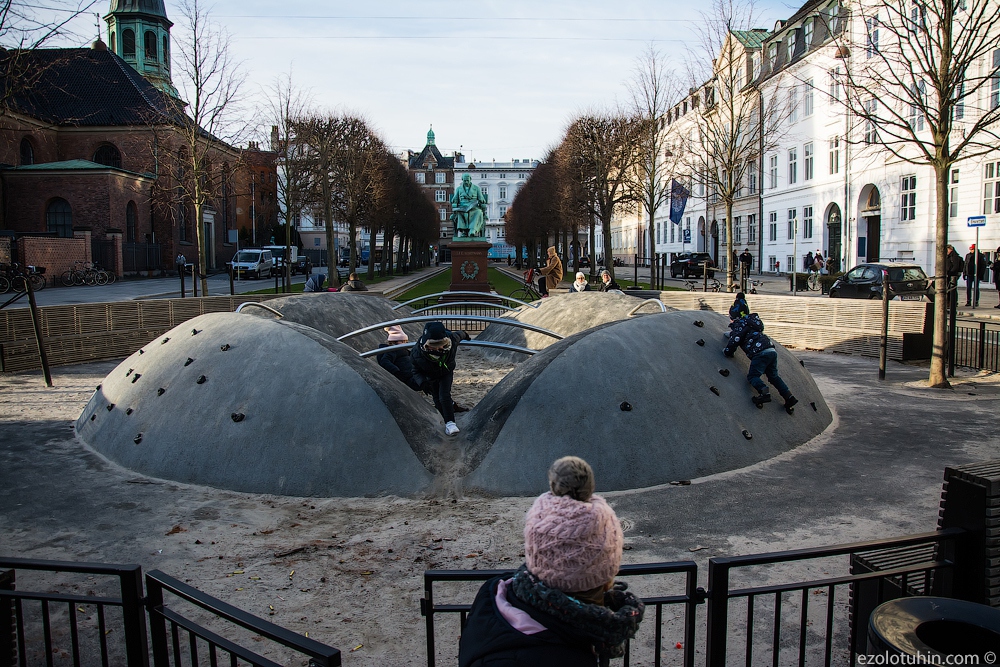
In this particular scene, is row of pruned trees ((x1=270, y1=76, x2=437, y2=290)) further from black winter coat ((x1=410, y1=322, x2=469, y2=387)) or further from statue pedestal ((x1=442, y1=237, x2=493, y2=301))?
black winter coat ((x1=410, y1=322, x2=469, y2=387))

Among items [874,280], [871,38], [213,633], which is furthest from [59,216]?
[213,633]

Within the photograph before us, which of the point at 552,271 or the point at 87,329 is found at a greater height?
the point at 552,271

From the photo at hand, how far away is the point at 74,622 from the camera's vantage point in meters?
3.49

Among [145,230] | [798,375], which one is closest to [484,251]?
[798,375]

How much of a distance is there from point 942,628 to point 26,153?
57.8 metres

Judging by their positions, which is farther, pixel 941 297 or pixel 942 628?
pixel 941 297

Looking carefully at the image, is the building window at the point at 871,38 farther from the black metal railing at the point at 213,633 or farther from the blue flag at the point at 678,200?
the blue flag at the point at 678,200

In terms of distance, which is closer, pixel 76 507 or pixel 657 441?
pixel 76 507

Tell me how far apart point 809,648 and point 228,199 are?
69095 millimetres

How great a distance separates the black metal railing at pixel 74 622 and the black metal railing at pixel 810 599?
8.53 feet

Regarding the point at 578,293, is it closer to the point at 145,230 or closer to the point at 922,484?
the point at 922,484

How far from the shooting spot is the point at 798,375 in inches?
407

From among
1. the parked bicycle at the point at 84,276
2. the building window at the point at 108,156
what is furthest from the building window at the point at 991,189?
the building window at the point at 108,156

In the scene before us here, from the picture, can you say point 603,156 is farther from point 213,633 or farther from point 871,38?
point 213,633
